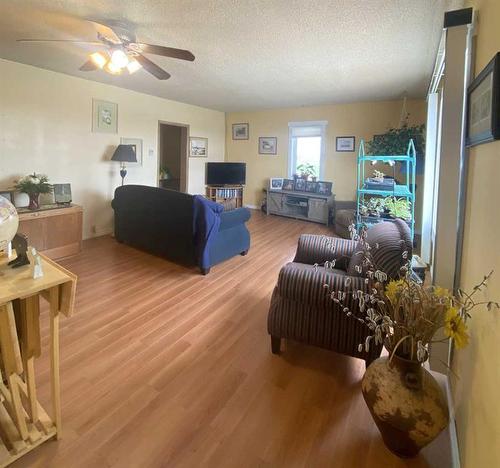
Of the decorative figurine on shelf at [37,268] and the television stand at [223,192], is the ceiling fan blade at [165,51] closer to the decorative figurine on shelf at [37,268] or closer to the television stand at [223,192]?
the decorative figurine on shelf at [37,268]

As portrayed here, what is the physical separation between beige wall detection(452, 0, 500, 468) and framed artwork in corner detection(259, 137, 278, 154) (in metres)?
5.45

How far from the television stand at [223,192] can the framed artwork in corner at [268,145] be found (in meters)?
0.99

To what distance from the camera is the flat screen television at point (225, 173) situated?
6.91m

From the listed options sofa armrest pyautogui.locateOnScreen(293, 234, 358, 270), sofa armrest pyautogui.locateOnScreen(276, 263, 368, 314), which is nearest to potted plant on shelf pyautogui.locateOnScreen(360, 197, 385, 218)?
sofa armrest pyautogui.locateOnScreen(293, 234, 358, 270)

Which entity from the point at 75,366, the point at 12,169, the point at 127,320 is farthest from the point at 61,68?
the point at 75,366

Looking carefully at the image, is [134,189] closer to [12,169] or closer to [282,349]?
[12,169]

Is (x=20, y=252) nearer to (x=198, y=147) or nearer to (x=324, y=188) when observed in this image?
(x=324, y=188)

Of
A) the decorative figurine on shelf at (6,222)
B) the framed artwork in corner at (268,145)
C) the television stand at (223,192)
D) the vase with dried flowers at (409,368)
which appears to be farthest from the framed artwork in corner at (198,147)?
the vase with dried flowers at (409,368)

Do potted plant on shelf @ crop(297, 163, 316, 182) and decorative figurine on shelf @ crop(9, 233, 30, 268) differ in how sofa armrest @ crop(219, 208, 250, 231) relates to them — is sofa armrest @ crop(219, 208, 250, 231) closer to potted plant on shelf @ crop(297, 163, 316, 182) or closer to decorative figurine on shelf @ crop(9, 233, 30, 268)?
decorative figurine on shelf @ crop(9, 233, 30, 268)

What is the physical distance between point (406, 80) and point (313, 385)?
4212 millimetres

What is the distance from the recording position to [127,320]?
2.46m

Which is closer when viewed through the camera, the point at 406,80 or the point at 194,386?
the point at 194,386

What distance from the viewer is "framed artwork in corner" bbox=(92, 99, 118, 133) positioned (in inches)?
181

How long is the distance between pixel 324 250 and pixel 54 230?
3234 mm
